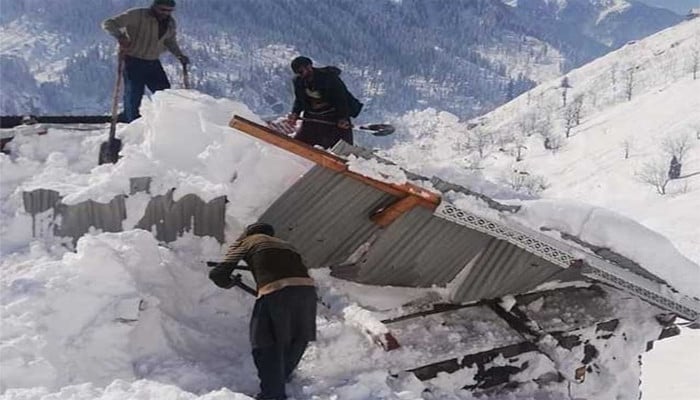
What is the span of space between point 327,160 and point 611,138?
83.0 meters

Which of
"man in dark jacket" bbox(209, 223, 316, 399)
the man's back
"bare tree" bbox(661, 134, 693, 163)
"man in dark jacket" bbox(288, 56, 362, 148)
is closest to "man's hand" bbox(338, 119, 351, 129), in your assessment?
"man in dark jacket" bbox(288, 56, 362, 148)

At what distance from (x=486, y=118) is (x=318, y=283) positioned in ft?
472

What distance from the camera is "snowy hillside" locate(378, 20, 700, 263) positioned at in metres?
55.2

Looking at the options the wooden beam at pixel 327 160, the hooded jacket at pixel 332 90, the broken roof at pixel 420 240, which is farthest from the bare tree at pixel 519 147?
the wooden beam at pixel 327 160

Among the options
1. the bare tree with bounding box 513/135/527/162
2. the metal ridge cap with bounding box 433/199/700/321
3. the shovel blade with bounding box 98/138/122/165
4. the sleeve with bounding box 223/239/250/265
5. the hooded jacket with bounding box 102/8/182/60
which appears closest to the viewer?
the sleeve with bounding box 223/239/250/265

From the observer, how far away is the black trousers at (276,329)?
4.73 meters

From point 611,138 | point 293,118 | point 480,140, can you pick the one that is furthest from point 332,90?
point 480,140

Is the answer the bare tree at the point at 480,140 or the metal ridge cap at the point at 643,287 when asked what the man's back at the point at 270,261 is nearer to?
the metal ridge cap at the point at 643,287

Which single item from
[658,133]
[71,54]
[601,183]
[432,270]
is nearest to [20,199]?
[432,270]

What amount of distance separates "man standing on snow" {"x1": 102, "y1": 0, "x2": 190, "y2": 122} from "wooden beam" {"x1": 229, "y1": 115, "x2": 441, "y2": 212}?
3.24 m

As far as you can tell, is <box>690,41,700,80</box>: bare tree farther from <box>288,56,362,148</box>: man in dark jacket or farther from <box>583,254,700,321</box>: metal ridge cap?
<box>583,254,700,321</box>: metal ridge cap

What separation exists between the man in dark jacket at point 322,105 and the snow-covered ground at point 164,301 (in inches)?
41.4

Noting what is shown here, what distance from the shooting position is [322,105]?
771 cm

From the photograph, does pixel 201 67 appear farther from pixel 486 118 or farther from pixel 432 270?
pixel 432 270
